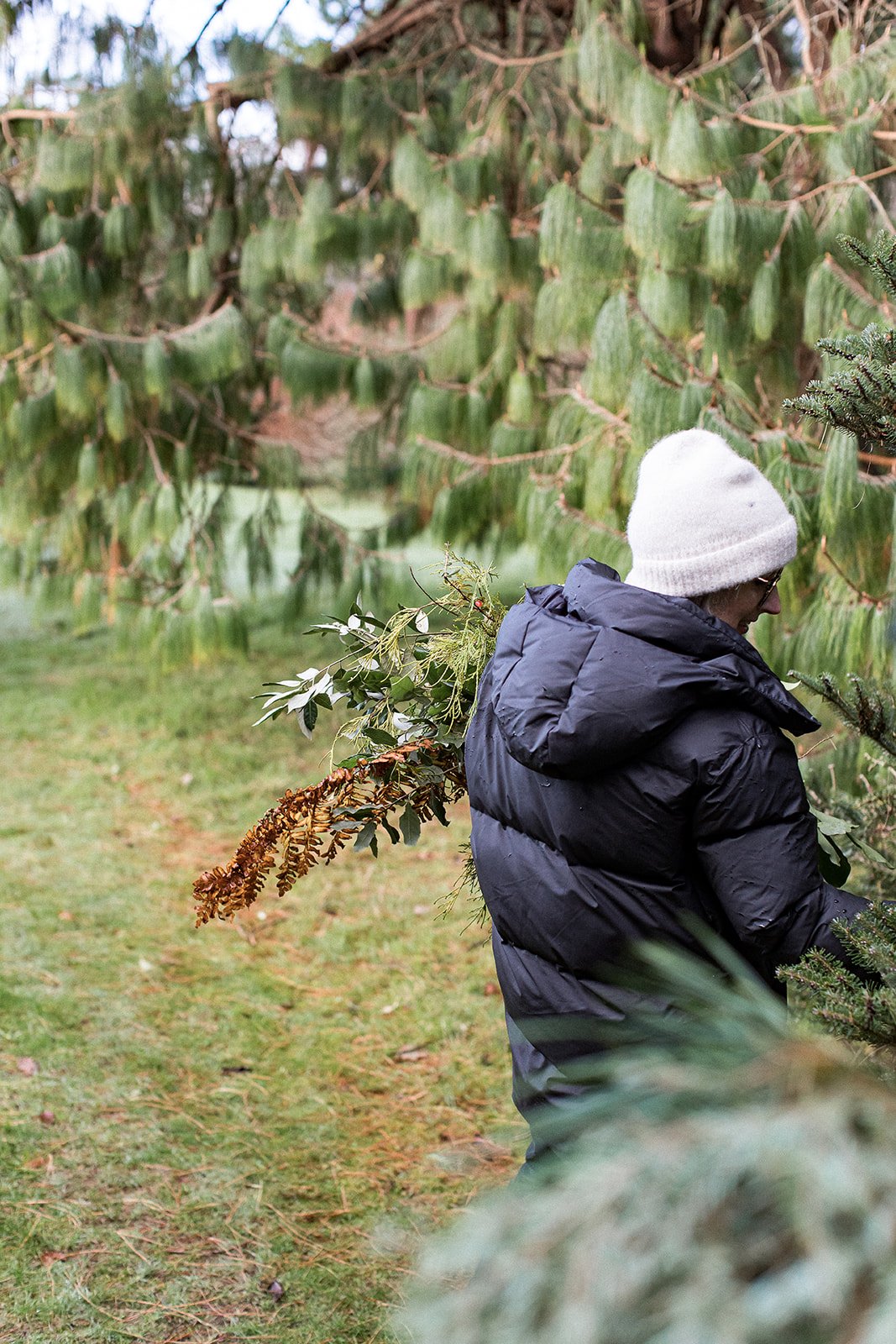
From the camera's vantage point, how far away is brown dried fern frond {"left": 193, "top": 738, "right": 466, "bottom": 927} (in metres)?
1.49

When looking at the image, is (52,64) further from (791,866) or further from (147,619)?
(791,866)

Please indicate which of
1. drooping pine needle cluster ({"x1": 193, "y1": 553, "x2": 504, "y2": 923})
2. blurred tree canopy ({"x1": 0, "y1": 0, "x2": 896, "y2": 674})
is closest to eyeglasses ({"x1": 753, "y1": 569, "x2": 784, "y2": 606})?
drooping pine needle cluster ({"x1": 193, "y1": 553, "x2": 504, "y2": 923})

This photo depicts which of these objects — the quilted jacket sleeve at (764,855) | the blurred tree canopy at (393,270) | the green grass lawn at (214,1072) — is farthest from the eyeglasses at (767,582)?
the blurred tree canopy at (393,270)

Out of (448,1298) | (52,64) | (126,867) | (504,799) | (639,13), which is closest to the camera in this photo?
(448,1298)

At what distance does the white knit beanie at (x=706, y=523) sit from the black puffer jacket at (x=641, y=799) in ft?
0.22

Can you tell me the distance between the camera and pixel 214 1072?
293 centimetres

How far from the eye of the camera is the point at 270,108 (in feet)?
15.8

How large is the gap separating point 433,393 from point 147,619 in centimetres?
141

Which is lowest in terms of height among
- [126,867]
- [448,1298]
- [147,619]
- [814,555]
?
[126,867]

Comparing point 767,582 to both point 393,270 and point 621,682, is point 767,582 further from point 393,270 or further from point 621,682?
point 393,270

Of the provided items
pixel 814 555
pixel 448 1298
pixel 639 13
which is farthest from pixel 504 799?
pixel 639 13

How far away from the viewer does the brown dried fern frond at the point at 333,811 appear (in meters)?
1.49

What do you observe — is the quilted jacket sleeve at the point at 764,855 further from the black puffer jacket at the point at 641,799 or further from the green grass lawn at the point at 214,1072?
the green grass lawn at the point at 214,1072

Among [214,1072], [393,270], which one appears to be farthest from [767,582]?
[393,270]
